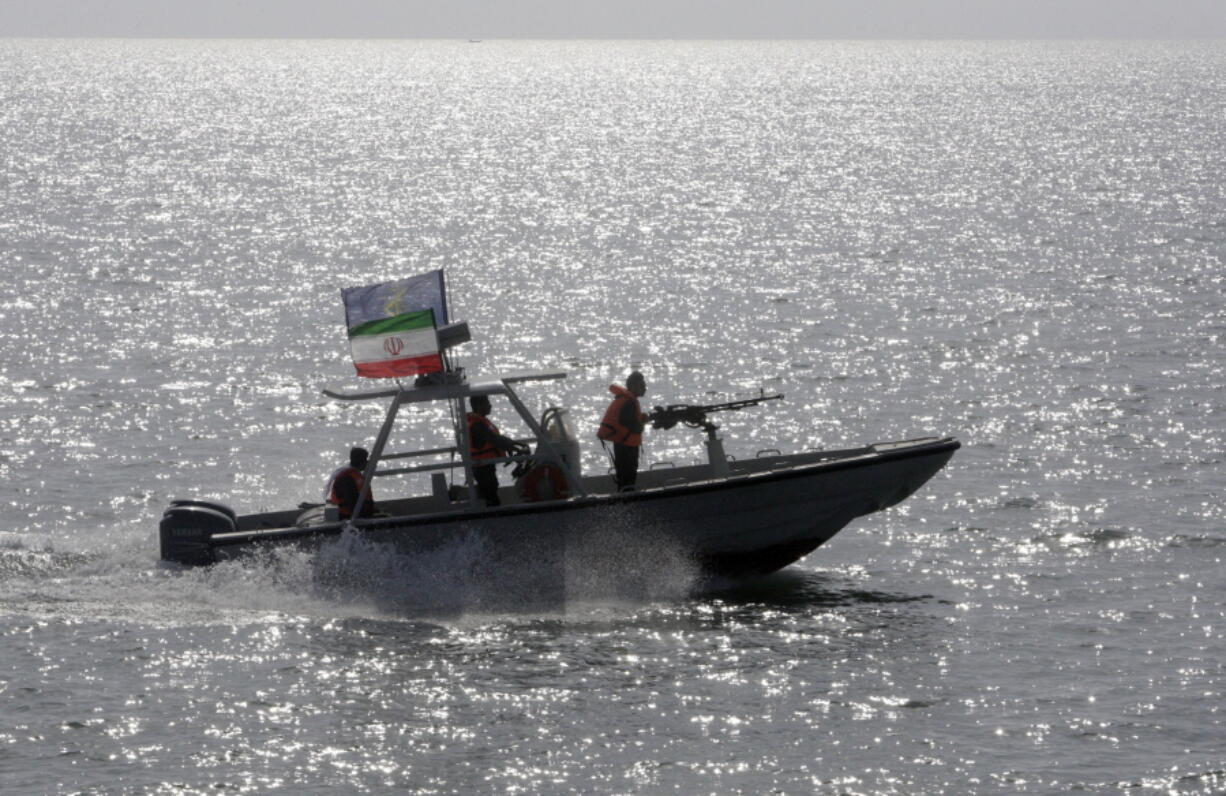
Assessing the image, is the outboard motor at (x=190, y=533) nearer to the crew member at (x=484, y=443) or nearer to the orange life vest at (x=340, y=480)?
the orange life vest at (x=340, y=480)

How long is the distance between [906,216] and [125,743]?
60447 mm

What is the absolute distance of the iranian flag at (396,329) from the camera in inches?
736

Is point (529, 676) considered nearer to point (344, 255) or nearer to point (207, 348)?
point (207, 348)

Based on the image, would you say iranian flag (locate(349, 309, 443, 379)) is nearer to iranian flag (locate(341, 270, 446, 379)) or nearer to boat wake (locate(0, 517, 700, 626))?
iranian flag (locate(341, 270, 446, 379))

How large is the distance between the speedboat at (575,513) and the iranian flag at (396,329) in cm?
40

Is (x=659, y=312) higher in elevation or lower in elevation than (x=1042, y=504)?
higher

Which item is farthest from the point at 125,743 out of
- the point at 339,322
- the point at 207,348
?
the point at 339,322

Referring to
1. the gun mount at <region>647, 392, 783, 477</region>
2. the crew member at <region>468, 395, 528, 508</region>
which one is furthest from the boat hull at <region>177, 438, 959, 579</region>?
the gun mount at <region>647, 392, 783, 477</region>

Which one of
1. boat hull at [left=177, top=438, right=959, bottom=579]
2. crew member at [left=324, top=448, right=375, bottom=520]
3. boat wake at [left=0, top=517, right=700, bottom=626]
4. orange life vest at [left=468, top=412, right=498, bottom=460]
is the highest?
orange life vest at [left=468, top=412, right=498, bottom=460]

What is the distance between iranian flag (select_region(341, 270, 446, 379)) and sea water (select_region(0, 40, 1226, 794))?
2037mm

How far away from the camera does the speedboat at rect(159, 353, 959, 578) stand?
19094mm

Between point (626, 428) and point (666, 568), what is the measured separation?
1603mm

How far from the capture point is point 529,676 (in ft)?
57.7

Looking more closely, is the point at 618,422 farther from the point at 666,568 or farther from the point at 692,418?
the point at 666,568
